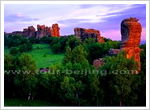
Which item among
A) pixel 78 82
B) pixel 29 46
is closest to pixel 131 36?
pixel 78 82

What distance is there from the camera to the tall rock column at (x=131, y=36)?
12953 mm

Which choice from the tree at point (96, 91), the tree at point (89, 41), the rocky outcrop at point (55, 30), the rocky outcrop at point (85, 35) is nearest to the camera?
the tree at point (96, 91)

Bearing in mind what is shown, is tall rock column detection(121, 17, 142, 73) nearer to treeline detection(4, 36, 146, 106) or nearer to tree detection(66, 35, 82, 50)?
treeline detection(4, 36, 146, 106)

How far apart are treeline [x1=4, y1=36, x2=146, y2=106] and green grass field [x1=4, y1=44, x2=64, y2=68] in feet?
1.73

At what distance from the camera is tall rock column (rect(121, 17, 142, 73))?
13.0m

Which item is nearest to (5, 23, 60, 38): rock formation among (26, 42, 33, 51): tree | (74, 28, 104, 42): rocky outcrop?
(26, 42, 33, 51): tree

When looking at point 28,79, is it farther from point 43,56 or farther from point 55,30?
point 55,30

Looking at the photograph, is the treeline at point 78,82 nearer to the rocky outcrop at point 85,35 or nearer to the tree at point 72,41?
the tree at point 72,41

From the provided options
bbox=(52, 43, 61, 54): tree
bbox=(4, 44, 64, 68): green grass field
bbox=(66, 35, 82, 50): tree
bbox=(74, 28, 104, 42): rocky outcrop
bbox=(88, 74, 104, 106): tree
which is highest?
bbox=(74, 28, 104, 42): rocky outcrop

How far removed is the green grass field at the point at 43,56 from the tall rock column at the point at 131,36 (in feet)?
11.5


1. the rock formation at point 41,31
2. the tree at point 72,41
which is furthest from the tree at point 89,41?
the rock formation at point 41,31

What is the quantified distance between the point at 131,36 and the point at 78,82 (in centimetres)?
277

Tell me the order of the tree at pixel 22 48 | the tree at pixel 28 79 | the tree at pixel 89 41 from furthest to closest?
the tree at pixel 89 41
the tree at pixel 22 48
the tree at pixel 28 79

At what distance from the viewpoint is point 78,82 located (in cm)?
1279
